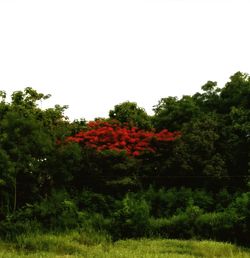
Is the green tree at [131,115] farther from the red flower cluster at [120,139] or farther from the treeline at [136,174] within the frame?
the red flower cluster at [120,139]

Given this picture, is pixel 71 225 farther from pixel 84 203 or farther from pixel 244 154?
pixel 244 154

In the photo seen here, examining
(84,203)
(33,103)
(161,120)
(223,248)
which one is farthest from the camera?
(33,103)

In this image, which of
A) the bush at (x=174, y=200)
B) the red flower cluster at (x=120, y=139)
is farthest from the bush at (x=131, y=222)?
the red flower cluster at (x=120, y=139)

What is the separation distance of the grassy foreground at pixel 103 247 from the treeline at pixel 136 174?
1549 mm

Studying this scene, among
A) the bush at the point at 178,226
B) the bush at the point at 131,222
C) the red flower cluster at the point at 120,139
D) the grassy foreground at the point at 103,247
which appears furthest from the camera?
the red flower cluster at the point at 120,139

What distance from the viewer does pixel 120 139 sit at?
24.9 meters

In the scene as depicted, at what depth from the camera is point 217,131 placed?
2469cm

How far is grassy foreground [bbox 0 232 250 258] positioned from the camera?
15.2 meters

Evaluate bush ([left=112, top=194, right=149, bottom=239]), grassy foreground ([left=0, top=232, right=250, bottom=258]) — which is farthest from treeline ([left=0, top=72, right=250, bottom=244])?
grassy foreground ([left=0, top=232, right=250, bottom=258])

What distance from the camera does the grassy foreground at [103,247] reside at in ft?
49.8

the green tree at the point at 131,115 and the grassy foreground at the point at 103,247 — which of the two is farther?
the green tree at the point at 131,115

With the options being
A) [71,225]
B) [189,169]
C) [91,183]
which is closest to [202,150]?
[189,169]

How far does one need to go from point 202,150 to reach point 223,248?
7310mm

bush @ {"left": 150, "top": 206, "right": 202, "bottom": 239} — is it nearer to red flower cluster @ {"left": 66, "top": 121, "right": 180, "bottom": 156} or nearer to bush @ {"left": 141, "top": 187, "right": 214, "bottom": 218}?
bush @ {"left": 141, "top": 187, "right": 214, "bottom": 218}
